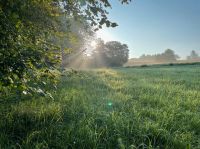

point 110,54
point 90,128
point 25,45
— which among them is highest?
point 110,54

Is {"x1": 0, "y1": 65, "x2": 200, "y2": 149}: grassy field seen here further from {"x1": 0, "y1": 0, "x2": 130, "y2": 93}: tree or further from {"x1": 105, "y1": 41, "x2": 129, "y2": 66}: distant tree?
{"x1": 105, "y1": 41, "x2": 129, "y2": 66}: distant tree

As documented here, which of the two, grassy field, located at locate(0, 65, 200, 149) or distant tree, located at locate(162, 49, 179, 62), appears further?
distant tree, located at locate(162, 49, 179, 62)

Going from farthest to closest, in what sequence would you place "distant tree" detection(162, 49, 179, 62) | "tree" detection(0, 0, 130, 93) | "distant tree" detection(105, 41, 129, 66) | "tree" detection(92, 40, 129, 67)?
"distant tree" detection(162, 49, 179, 62)
"distant tree" detection(105, 41, 129, 66)
"tree" detection(92, 40, 129, 67)
"tree" detection(0, 0, 130, 93)

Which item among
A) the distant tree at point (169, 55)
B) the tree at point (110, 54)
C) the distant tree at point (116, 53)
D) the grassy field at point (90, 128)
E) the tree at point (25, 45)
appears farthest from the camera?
the distant tree at point (169, 55)

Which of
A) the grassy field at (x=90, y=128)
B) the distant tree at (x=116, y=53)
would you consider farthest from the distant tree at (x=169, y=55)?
the grassy field at (x=90, y=128)

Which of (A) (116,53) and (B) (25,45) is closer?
(B) (25,45)

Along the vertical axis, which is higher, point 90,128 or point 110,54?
point 110,54

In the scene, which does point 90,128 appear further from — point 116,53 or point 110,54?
point 116,53

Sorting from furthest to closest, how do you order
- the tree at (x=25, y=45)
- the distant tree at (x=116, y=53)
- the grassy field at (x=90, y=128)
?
the distant tree at (x=116, y=53) → the grassy field at (x=90, y=128) → the tree at (x=25, y=45)

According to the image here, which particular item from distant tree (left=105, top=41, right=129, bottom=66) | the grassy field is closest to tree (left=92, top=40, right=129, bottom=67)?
distant tree (left=105, top=41, right=129, bottom=66)

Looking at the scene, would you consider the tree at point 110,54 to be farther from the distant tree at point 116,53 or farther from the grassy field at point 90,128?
the grassy field at point 90,128

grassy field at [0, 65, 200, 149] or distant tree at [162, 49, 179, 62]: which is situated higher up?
distant tree at [162, 49, 179, 62]

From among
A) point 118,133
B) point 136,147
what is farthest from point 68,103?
point 136,147

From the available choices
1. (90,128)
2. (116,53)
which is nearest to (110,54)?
(116,53)
